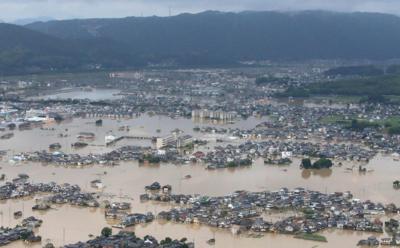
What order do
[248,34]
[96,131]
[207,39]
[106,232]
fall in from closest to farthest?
[106,232] < [96,131] < [207,39] < [248,34]

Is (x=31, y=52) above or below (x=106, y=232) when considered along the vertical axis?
above

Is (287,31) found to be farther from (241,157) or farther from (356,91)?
(241,157)

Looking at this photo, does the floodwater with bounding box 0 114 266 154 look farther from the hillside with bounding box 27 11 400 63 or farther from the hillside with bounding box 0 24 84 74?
the hillside with bounding box 27 11 400 63

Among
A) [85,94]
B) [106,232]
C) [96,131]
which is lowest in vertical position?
[85,94]

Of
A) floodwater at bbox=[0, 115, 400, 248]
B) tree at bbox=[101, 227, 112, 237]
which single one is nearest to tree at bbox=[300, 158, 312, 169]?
floodwater at bbox=[0, 115, 400, 248]

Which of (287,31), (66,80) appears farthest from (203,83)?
(287,31)

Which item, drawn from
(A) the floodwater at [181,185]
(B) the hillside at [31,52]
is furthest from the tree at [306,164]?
(B) the hillside at [31,52]

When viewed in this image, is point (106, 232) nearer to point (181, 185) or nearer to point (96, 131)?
point (181, 185)

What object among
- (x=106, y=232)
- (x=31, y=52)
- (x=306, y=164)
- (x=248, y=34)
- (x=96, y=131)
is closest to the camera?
(x=106, y=232)

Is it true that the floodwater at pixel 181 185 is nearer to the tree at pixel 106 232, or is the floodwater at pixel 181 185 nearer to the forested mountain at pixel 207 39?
the tree at pixel 106 232

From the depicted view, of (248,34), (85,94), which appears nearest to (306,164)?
(85,94)
